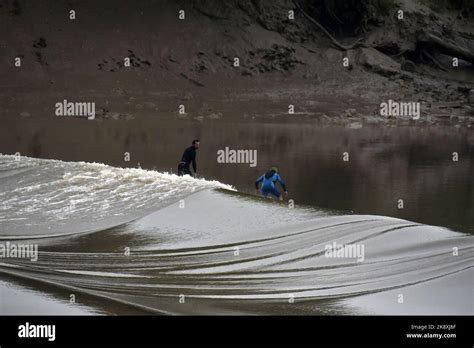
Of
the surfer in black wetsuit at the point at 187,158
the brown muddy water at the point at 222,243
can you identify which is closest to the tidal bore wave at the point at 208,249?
the brown muddy water at the point at 222,243

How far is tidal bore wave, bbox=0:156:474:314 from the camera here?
9.77m

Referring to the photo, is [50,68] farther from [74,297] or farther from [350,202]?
[74,297]

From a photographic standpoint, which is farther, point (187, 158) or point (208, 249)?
point (187, 158)

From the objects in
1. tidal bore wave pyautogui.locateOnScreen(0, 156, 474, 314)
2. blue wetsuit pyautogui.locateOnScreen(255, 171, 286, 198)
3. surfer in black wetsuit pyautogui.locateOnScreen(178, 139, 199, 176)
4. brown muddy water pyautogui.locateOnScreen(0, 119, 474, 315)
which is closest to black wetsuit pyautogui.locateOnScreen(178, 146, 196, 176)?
surfer in black wetsuit pyautogui.locateOnScreen(178, 139, 199, 176)

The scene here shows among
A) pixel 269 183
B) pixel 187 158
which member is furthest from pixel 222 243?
pixel 187 158

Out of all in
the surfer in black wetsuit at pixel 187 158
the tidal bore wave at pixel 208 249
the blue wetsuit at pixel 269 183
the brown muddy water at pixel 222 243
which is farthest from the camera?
the surfer in black wetsuit at pixel 187 158

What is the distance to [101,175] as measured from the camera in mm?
17453

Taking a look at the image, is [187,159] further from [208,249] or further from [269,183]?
[208,249]

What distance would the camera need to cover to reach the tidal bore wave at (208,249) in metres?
9.77

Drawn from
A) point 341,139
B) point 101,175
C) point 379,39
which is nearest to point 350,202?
point 101,175

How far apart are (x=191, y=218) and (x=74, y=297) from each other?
4458 millimetres

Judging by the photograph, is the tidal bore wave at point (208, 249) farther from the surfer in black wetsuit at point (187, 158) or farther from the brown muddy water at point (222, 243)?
the surfer in black wetsuit at point (187, 158)

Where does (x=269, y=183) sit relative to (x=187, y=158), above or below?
below

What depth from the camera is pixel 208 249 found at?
38.5ft
